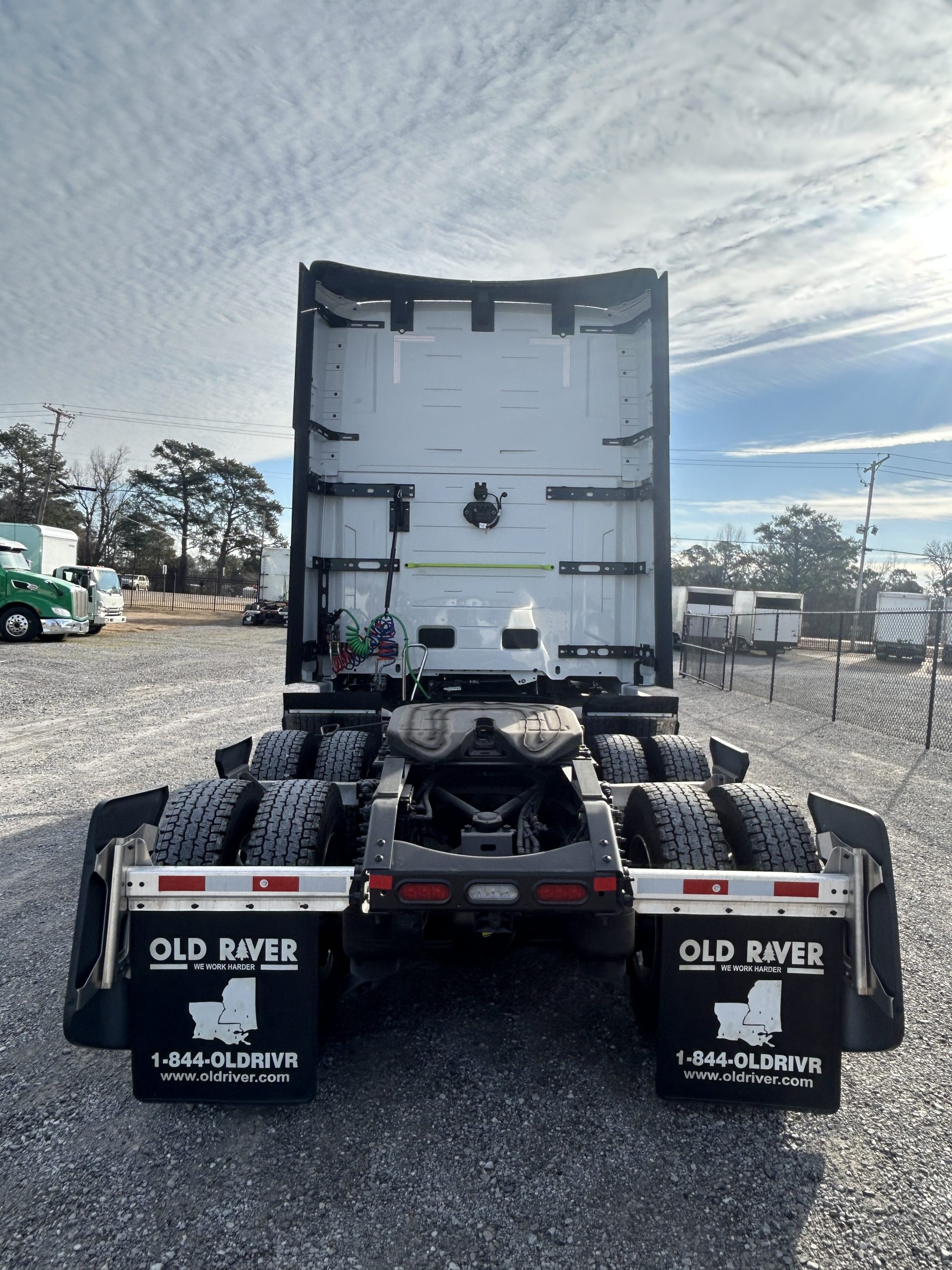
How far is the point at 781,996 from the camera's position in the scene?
2334mm

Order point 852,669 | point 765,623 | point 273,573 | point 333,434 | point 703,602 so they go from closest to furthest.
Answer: point 333,434
point 852,669
point 765,623
point 703,602
point 273,573

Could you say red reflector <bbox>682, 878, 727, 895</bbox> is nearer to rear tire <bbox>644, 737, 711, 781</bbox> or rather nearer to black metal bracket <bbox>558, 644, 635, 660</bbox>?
rear tire <bbox>644, 737, 711, 781</bbox>

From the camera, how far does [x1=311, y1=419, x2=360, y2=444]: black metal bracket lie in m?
4.81

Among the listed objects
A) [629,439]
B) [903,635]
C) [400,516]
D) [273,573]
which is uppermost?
[273,573]

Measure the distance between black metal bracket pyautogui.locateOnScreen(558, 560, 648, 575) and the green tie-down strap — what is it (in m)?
0.08

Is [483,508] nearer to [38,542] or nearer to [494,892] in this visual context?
[494,892]

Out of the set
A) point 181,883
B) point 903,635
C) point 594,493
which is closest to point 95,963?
point 181,883

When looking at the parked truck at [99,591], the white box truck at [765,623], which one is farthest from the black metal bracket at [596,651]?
the parked truck at [99,591]

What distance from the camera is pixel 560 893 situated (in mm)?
2287

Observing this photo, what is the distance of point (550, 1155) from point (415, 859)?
96 centimetres

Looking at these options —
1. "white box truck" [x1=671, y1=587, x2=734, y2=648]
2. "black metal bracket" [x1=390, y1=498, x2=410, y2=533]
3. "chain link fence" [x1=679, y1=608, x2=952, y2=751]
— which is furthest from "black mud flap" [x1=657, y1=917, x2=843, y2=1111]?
"white box truck" [x1=671, y1=587, x2=734, y2=648]

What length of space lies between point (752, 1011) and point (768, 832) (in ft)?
1.98

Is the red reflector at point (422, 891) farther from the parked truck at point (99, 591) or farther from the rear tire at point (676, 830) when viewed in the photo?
the parked truck at point (99, 591)

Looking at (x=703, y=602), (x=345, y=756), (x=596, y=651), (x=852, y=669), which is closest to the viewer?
(x=345, y=756)
